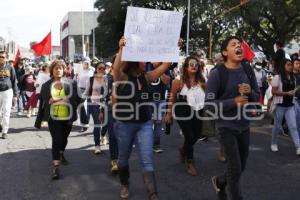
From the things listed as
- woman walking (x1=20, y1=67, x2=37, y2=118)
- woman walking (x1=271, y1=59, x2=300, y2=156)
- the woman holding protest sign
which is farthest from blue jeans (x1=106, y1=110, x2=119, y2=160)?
woman walking (x1=20, y1=67, x2=37, y2=118)

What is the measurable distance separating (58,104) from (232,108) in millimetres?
2869

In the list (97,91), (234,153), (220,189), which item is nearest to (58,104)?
(97,91)

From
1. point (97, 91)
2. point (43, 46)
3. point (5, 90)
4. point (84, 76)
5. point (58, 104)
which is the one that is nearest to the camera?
point (58, 104)

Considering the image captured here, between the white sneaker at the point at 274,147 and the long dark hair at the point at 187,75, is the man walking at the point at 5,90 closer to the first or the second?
the long dark hair at the point at 187,75

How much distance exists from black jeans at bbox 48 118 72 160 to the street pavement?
0.37 metres

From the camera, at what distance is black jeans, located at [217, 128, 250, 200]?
15.0ft

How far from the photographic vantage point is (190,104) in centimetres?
657

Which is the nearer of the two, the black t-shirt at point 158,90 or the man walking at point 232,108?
the man walking at point 232,108

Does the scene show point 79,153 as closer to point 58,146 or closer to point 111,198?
point 58,146

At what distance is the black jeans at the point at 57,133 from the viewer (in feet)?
21.0

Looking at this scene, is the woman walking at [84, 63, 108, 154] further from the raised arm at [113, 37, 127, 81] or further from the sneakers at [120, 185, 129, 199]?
the raised arm at [113, 37, 127, 81]

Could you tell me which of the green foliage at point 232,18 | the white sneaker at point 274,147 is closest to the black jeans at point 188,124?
the white sneaker at point 274,147

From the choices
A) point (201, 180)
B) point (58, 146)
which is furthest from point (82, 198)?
point (201, 180)

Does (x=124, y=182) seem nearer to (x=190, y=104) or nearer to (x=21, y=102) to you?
(x=190, y=104)
